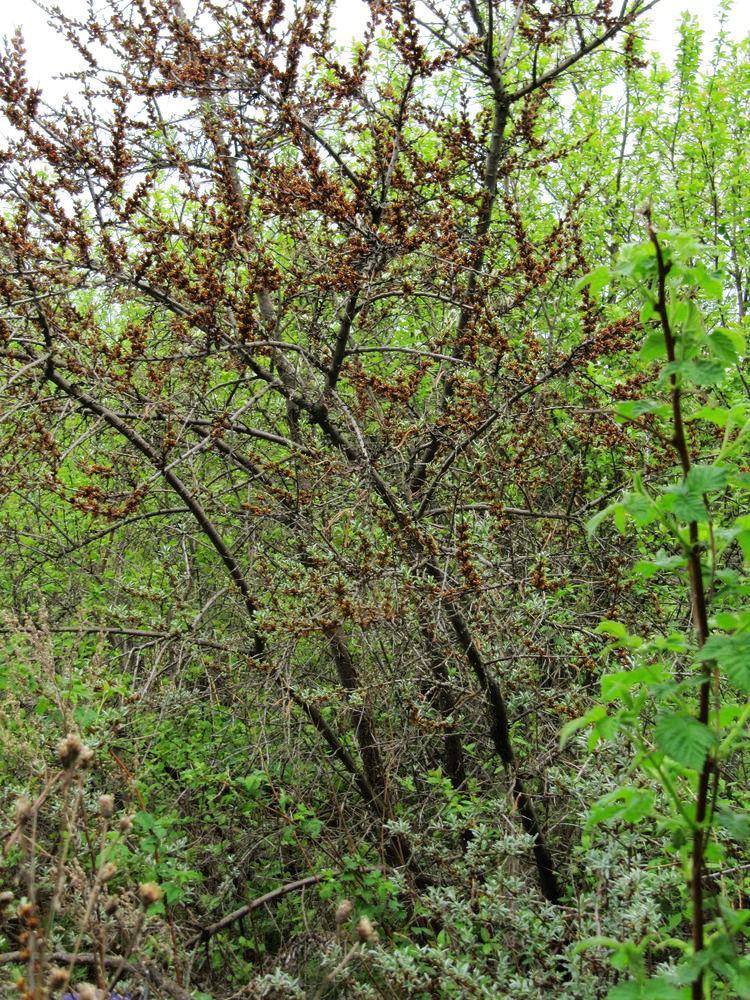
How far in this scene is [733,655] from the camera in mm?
1381

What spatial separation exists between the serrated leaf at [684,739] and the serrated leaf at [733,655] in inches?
4.1

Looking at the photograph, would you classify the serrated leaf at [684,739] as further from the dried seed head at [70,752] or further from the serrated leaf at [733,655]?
the dried seed head at [70,752]

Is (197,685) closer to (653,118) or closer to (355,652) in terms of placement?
(355,652)

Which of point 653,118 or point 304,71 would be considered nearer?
point 304,71

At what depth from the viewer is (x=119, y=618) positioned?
3969 mm

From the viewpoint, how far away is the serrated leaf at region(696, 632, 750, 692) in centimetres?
133

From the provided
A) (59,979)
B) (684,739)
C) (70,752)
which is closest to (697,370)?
(684,739)

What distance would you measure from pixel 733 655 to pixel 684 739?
0.17m

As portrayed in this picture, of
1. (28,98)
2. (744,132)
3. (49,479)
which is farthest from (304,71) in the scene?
(744,132)

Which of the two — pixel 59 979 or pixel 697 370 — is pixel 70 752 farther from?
pixel 697 370

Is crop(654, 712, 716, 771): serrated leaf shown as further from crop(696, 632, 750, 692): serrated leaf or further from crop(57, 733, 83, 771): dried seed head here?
crop(57, 733, 83, 771): dried seed head

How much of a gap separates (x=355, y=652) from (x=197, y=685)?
1.06m

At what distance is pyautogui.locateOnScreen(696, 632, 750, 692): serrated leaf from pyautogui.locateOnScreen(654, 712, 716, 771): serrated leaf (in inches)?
4.1

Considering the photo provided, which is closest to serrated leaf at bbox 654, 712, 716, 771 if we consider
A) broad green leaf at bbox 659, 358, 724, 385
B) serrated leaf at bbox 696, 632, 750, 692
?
serrated leaf at bbox 696, 632, 750, 692
